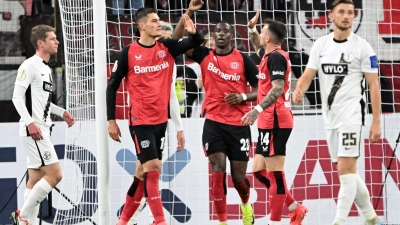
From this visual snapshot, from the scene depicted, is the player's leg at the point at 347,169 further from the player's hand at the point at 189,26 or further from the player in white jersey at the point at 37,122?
the player in white jersey at the point at 37,122

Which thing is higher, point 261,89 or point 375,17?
point 375,17

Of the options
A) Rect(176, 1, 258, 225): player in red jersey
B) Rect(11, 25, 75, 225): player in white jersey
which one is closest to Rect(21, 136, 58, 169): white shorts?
Rect(11, 25, 75, 225): player in white jersey

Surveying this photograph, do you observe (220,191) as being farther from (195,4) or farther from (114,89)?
(195,4)

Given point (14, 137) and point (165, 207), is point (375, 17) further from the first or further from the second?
point (14, 137)

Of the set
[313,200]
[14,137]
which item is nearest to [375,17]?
[313,200]

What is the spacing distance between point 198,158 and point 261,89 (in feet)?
7.17

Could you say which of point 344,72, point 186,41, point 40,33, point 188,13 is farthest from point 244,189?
point 40,33

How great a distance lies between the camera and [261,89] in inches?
348

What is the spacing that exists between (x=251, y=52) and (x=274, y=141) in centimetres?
286

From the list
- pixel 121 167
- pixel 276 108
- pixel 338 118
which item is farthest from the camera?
pixel 121 167

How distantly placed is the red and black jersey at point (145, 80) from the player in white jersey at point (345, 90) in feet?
4.88

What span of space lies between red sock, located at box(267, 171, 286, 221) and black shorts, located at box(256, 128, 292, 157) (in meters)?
0.22

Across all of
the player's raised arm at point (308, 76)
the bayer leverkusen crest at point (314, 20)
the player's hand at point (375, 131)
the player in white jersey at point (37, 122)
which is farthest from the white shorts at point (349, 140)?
the bayer leverkusen crest at point (314, 20)

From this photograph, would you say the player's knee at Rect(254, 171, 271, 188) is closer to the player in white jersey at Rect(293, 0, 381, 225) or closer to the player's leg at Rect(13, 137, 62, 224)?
the player in white jersey at Rect(293, 0, 381, 225)
